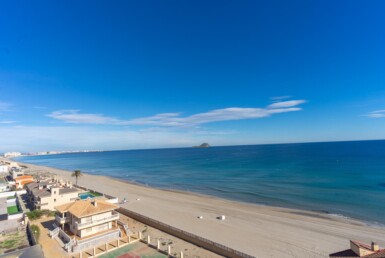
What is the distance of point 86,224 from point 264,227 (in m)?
21.9

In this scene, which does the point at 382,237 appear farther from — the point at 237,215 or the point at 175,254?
the point at 175,254

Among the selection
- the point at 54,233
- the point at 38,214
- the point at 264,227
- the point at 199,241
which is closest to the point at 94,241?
the point at 54,233

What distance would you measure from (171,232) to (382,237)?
2487cm

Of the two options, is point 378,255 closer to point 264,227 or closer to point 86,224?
point 264,227

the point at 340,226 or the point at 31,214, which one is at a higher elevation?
the point at 31,214

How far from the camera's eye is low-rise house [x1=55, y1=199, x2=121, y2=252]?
2303 cm

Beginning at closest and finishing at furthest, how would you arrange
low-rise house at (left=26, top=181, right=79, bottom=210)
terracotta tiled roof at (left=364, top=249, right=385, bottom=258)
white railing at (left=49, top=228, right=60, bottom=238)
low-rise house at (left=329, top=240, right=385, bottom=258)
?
terracotta tiled roof at (left=364, top=249, right=385, bottom=258), low-rise house at (left=329, top=240, right=385, bottom=258), white railing at (left=49, top=228, right=60, bottom=238), low-rise house at (left=26, top=181, right=79, bottom=210)

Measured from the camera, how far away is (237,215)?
120ft

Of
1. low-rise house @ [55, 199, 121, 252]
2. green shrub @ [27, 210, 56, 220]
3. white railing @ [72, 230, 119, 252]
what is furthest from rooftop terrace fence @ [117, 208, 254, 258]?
green shrub @ [27, 210, 56, 220]

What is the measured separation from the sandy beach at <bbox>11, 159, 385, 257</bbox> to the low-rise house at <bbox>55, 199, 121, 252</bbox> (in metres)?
9.48

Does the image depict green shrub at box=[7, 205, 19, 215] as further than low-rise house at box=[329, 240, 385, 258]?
Yes

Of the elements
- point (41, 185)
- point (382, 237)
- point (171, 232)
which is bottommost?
point (382, 237)

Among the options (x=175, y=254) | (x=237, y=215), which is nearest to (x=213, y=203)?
(x=237, y=215)

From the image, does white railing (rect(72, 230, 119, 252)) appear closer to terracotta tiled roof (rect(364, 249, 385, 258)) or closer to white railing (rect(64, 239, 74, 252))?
white railing (rect(64, 239, 74, 252))
